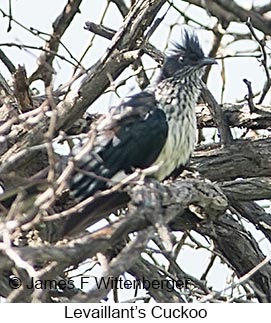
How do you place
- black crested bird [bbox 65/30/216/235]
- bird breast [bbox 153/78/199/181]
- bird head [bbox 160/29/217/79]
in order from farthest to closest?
bird head [bbox 160/29/217/79], bird breast [bbox 153/78/199/181], black crested bird [bbox 65/30/216/235]

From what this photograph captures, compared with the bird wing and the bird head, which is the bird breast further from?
the bird head

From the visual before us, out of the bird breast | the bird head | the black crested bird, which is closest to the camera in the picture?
the black crested bird

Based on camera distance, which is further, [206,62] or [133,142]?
[206,62]

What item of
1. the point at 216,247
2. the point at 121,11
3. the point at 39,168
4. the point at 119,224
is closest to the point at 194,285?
the point at 216,247

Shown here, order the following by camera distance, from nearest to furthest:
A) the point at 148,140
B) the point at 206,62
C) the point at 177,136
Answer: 1. the point at 148,140
2. the point at 177,136
3. the point at 206,62

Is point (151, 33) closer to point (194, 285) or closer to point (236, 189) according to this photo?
point (236, 189)

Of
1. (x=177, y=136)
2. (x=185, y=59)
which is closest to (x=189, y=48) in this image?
(x=185, y=59)

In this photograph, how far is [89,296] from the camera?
376 centimetres

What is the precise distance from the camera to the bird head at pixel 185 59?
5.91 metres

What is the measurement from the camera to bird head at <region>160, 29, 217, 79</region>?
591 cm

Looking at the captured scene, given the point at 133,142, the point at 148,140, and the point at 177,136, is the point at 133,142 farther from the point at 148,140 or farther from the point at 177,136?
the point at 177,136

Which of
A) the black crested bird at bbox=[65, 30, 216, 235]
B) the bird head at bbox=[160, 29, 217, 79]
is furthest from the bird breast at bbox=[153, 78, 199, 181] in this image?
the bird head at bbox=[160, 29, 217, 79]

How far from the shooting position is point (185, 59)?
598 cm

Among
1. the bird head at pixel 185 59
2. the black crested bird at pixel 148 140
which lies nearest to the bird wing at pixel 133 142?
the black crested bird at pixel 148 140
